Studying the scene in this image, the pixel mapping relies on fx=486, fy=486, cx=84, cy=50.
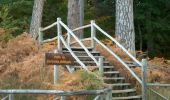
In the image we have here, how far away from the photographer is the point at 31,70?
48.5 ft

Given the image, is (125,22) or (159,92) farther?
(125,22)

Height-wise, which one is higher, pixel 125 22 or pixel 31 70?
pixel 125 22

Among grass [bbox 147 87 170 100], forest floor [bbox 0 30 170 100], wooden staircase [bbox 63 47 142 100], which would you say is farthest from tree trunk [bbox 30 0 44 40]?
grass [bbox 147 87 170 100]

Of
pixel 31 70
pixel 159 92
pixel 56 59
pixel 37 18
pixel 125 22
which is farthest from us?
pixel 37 18

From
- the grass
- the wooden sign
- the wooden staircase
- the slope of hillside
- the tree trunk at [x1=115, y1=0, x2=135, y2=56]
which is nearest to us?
the wooden sign

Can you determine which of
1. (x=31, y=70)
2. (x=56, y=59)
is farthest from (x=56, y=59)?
(x=31, y=70)

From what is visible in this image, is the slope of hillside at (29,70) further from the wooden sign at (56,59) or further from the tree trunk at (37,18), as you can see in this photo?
the tree trunk at (37,18)

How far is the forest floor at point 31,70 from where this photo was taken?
1237cm

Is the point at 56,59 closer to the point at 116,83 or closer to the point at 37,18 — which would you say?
the point at 116,83

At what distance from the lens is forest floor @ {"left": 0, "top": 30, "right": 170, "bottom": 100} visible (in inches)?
487

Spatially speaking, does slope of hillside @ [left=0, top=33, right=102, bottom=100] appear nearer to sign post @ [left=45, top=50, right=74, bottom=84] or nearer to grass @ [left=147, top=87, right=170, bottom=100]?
sign post @ [left=45, top=50, right=74, bottom=84]

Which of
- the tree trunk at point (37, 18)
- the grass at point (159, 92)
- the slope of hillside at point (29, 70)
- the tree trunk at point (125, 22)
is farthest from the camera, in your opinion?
the tree trunk at point (37, 18)

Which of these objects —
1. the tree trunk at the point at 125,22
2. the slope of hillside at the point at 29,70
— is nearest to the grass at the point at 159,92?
the slope of hillside at the point at 29,70

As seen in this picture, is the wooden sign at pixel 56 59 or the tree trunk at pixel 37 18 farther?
the tree trunk at pixel 37 18
